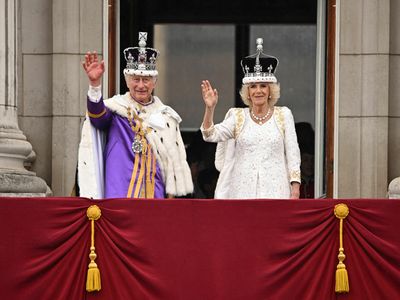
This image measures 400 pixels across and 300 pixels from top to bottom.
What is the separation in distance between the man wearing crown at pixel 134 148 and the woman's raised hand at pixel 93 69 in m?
0.16

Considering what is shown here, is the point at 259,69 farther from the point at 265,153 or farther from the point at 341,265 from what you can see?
the point at 341,265

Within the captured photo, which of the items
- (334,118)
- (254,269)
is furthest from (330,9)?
A: (254,269)

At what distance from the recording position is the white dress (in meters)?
14.1

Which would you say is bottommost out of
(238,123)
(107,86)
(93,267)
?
(93,267)

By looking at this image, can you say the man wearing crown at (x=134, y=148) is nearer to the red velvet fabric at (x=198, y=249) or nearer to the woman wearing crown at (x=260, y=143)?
the woman wearing crown at (x=260, y=143)

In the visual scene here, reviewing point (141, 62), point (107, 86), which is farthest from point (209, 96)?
point (107, 86)

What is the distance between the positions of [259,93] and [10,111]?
2748mm

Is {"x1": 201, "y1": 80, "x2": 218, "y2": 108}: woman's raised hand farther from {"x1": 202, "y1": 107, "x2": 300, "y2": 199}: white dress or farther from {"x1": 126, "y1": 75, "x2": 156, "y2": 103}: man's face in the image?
{"x1": 126, "y1": 75, "x2": 156, "y2": 103}: man's face

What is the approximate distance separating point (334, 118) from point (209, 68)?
576 centimetres

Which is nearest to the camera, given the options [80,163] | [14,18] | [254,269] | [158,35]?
[254,269]

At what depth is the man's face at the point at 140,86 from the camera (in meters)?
14.0

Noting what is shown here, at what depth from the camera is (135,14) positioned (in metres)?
18.5

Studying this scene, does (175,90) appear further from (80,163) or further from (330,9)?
(80,163)

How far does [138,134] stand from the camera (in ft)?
45.9
